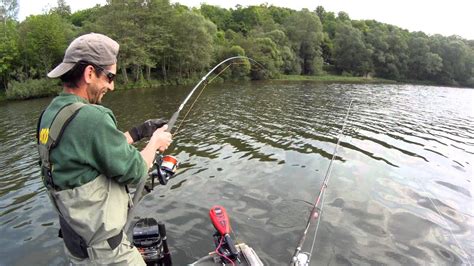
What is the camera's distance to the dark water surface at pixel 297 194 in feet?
22.5

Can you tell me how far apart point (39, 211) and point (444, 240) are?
939 cm

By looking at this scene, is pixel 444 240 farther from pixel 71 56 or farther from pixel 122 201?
pixel 71 56

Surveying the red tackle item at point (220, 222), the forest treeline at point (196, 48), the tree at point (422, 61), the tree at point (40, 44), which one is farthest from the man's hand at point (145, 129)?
the tree at point (422, 61)

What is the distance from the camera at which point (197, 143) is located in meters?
14.1

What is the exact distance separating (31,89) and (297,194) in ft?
109

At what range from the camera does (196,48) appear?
46750mm

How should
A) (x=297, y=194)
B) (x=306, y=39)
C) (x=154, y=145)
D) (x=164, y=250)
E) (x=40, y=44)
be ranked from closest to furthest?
(x=154, y=145), (x=164, y=250), (x=297, y=194), (x=40, y=44), (x=306, y=39)

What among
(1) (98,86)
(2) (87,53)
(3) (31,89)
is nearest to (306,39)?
(3) (31,89)

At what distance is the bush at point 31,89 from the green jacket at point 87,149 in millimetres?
36095

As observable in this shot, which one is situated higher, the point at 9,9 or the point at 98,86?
the point at 9,9

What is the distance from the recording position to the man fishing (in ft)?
8.19

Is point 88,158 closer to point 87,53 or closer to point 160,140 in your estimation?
point 87,53

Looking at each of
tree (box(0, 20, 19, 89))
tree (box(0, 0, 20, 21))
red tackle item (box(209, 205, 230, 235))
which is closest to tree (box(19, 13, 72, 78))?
tree (box(0, 20, 19, 89))

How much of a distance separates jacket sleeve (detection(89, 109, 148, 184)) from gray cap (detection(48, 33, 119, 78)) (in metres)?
0.46
